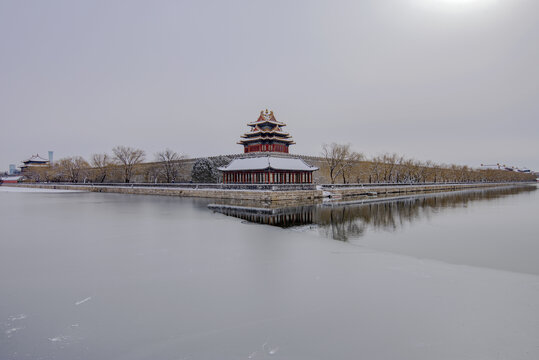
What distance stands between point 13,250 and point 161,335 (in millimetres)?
7222

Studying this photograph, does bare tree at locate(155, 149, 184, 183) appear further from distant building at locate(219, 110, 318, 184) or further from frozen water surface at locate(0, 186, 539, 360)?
frozen water surface at locate(0, 186, 539, 360)

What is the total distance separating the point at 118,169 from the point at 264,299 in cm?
5746

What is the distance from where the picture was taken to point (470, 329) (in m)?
3.70

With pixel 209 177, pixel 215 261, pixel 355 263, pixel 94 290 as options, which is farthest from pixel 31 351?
pixel 209 177

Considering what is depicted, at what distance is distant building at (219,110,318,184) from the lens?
3172cm

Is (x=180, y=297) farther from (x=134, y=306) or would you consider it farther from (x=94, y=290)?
(x=94, y=290)

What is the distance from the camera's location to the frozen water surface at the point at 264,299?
132 inches

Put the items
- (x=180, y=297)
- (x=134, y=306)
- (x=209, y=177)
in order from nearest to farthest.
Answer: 1. (x=134, y=306)
2. (x=180, y=297)
3. (x=209, y=177)

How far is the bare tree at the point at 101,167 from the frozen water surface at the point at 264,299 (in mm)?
50339

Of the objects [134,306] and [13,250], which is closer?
[134,306]

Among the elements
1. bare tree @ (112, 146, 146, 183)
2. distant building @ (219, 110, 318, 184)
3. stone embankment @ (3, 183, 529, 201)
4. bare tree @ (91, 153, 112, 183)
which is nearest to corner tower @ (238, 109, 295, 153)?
distant building @ (219, 110, 318, 184)

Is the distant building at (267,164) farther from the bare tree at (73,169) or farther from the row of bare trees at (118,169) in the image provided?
the bare tree at (73,169)

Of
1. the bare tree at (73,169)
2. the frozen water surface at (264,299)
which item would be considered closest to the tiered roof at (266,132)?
the frozen water surface at (264,299)

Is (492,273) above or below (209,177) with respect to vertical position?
below
